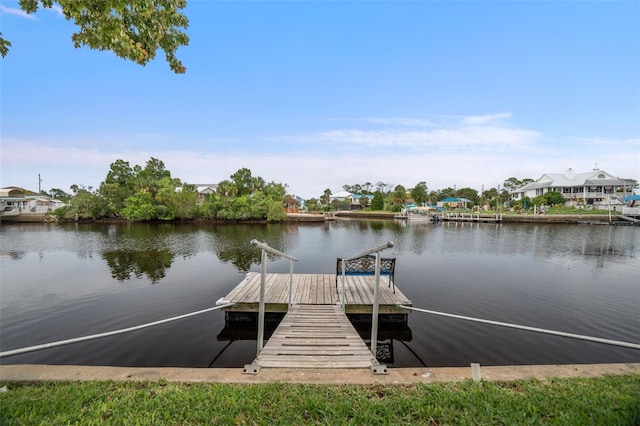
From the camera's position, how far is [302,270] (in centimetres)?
1505

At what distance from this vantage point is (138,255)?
700 inches

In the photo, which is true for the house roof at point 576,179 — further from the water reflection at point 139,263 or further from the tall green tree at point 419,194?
the water reflection at point 139,263

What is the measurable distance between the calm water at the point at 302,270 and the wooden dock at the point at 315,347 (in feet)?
5.00

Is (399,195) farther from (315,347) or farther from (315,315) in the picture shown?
(315,347)

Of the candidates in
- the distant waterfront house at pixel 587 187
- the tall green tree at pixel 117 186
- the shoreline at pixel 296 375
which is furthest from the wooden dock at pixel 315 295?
the distant waterfront house at pixel 587 187

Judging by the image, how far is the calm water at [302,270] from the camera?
6.26 m

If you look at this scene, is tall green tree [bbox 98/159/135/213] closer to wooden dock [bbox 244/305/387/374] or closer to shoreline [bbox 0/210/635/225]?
shoreline [bbox 0/210/635/225]

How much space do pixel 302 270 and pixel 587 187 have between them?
7125 cm

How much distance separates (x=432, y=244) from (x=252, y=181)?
42.7m

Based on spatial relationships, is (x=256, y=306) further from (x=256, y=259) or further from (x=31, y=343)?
(x=256, y=259)

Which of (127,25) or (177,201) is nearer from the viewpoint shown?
(127,25)

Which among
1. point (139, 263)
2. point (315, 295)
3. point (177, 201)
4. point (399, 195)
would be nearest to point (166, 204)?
point (177, 201)

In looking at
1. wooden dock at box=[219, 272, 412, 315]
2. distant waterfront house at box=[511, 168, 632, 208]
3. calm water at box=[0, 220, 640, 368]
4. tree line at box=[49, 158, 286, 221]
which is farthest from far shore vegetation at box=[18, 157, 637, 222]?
wooden dock at box=[219, 272, 412, 315]

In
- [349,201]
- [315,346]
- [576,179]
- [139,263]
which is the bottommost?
[139,263]
